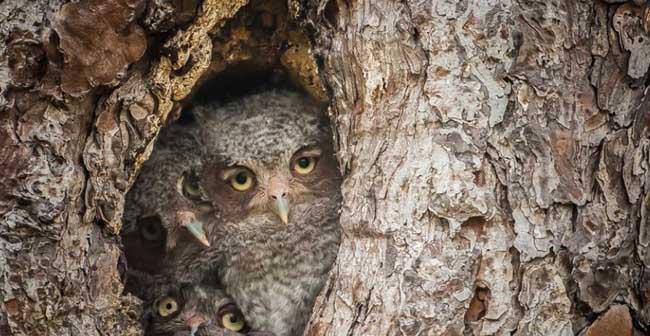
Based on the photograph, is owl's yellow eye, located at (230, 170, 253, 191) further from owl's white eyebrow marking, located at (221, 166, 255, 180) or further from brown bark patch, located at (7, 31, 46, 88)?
brown bark patch, located at (7, 31, 46, 88)

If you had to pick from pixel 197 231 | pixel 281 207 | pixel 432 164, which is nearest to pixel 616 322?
pixel 432 164

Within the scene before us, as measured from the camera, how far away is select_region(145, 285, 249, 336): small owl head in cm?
302

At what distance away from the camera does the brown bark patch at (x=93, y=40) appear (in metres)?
2.24

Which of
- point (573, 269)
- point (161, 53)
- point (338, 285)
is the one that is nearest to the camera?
point (573, 269)

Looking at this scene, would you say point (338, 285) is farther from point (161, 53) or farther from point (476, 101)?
point (161, 53)

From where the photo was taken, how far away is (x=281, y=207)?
9.97 ft

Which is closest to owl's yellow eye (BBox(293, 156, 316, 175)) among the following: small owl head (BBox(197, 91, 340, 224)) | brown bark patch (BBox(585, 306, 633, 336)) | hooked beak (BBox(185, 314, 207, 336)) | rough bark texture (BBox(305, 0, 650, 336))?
small owl head (BBox(197, 91, 340, 224))

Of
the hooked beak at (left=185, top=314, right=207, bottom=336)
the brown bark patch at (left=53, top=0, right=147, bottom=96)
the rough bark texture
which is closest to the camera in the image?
the rough bark texture

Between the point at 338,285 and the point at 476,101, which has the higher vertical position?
the point at 476,101

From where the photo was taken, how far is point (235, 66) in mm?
3248

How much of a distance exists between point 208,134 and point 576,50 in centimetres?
156

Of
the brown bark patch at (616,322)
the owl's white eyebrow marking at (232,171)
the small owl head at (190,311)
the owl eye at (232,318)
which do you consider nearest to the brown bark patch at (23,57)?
the owl's white eyebrow marking at (232,171)

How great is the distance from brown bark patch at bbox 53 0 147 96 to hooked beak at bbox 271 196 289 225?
0.92m

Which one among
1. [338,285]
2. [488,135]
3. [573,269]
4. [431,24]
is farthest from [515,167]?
[338,285]
